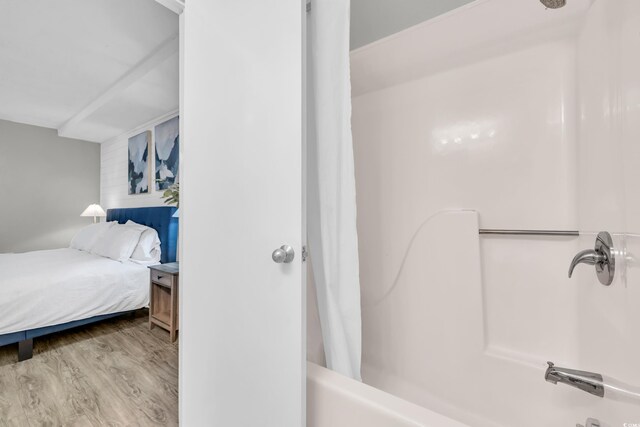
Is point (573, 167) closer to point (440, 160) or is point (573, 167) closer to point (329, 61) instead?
point (440, 160)

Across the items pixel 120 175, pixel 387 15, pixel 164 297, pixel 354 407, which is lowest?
pixel 164 297

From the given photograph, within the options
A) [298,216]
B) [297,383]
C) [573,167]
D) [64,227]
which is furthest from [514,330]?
[64,227]

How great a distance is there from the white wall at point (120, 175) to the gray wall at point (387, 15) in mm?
2827

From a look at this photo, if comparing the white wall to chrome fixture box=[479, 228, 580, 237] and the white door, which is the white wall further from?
chrome fixture box=[479, 228, 580, 237]

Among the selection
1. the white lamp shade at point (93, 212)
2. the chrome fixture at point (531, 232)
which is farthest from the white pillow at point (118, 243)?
the chrome fixture at point (531, 232)

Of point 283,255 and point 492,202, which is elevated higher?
point 492,202

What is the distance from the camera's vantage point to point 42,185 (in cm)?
425

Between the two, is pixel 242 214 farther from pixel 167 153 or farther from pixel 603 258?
pixel 167 153

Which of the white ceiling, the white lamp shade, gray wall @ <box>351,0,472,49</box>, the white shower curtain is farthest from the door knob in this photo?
the white lamp shade

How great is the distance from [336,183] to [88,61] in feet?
9.55

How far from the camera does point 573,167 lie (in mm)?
1129

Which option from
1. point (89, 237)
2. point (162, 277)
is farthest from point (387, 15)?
point (89, 237)

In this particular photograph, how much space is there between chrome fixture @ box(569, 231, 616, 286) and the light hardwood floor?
1.90 m

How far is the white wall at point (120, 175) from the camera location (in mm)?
3588
